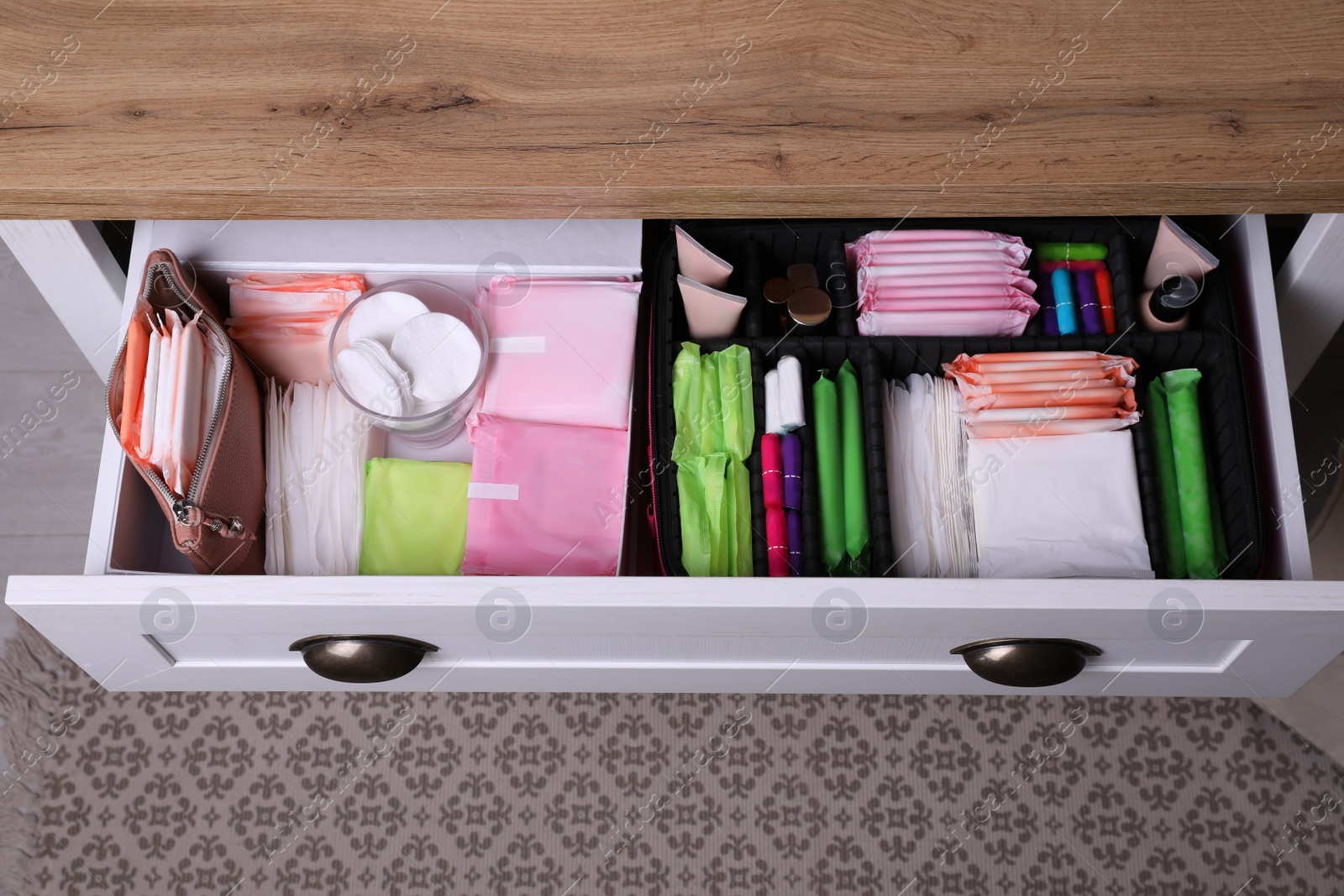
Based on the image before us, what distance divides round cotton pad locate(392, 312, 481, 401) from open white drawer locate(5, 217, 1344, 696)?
6 centimetres

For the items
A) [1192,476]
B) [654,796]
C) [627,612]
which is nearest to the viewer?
[627,612]

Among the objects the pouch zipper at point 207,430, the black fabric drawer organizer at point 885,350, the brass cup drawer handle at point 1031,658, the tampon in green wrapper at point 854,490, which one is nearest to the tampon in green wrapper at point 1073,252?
the black fabric drawer organizer at point 885,350

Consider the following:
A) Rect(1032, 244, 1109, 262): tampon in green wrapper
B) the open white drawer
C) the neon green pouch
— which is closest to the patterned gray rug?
the open white drawer

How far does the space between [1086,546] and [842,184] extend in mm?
450

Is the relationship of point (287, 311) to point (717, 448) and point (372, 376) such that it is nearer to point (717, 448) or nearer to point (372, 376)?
point (372, 376)

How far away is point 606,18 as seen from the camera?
0.87m

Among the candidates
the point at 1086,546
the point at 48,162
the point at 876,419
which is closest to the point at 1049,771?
the point at 1086,546

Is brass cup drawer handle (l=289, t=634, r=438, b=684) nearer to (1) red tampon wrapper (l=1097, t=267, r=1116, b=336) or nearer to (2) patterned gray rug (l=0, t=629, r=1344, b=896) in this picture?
(2) patterned gray rug (l=0, t=629, r=1344, b=896)

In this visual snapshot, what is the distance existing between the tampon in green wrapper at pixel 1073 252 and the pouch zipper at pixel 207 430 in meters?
0.89

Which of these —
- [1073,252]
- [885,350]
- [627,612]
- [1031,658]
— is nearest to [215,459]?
[627,612]

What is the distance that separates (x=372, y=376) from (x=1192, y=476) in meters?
0.87

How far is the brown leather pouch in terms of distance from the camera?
873mm

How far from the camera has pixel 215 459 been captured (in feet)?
2.92

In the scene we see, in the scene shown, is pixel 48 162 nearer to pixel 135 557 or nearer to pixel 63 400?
pixel 135 557
